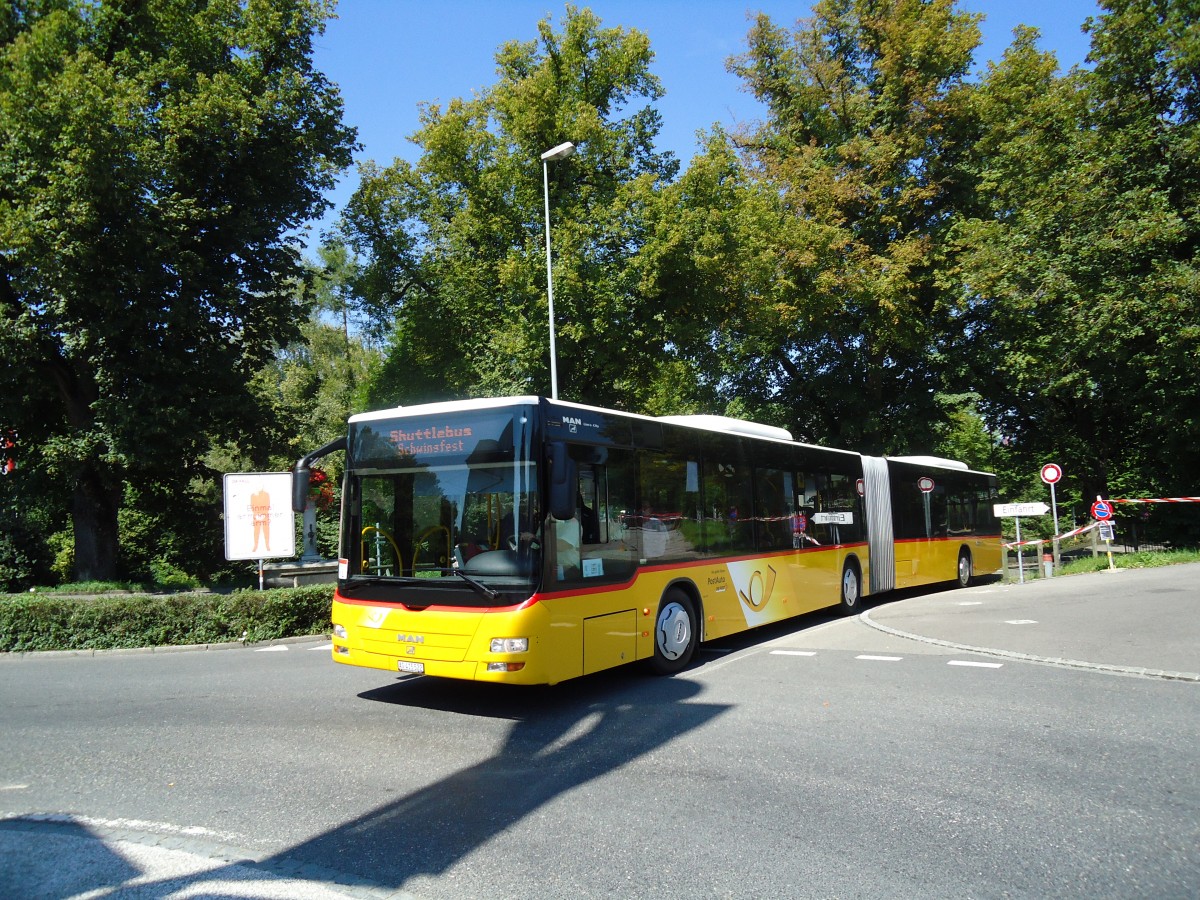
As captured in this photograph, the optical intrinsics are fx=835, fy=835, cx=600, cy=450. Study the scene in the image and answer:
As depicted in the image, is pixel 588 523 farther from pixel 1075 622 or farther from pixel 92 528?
pixel 92 528

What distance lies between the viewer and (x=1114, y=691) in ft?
25.4

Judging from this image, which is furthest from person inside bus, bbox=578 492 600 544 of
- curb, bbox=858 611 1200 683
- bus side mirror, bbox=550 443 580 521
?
curb, bbox=858 611 1200 683

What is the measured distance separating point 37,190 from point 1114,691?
66.8 ft

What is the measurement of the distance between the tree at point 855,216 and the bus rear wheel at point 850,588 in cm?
1243

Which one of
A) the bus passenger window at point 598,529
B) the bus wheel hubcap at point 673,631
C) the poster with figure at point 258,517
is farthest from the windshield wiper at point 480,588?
the poster with figure at point 258,517

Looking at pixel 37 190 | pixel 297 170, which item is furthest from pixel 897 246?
pixel 37 190

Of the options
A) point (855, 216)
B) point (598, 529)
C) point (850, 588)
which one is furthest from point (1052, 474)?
point (598, 529)

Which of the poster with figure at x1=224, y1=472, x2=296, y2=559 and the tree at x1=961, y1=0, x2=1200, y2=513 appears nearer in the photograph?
the poster with figure at x1=224, y1=472, x2=296, y2=559

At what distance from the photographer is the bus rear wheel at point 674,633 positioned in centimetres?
885

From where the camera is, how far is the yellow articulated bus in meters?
7.11

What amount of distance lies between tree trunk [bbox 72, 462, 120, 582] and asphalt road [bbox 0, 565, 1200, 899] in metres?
12.4

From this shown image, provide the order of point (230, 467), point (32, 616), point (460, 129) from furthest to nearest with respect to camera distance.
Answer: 1. point (230, 467)
2. point (460, 129)
3. point (32, 616)

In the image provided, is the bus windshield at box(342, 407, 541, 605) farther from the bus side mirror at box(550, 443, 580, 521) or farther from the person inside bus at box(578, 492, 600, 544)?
the person inside bus at box(578, 492, 600, 544)

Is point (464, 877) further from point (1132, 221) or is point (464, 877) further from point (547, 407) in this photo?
point (1132, 221)
